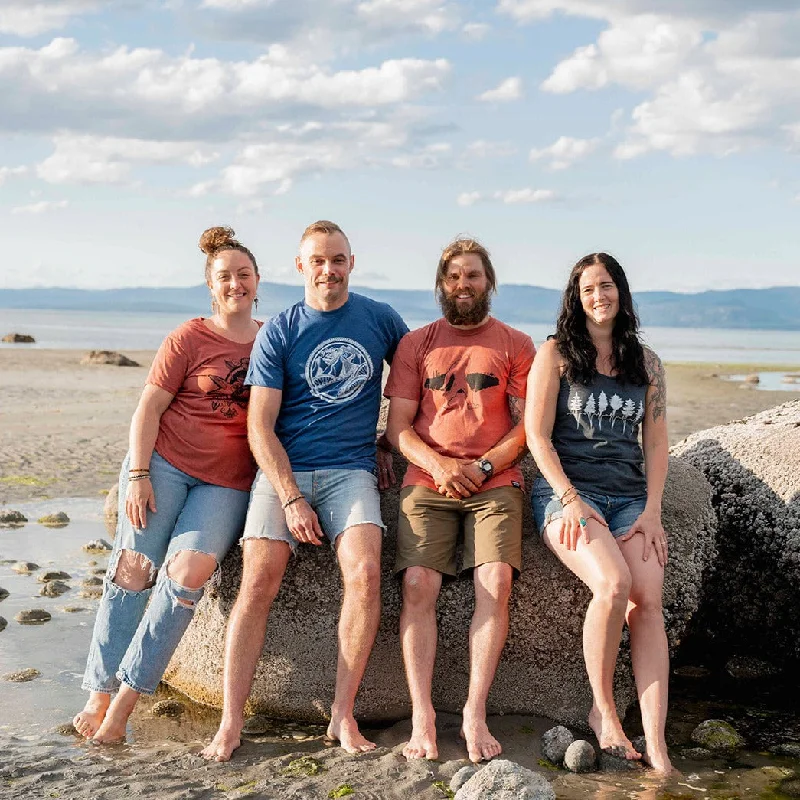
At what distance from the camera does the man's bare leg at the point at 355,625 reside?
19.3 ft

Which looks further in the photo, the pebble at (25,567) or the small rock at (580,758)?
the pebble at (25,567)

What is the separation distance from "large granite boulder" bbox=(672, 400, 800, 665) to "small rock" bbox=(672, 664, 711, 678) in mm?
231

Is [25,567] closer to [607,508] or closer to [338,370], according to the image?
[338,370]

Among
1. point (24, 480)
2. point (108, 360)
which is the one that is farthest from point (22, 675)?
point (108, 360)

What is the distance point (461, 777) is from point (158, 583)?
6.94 ft

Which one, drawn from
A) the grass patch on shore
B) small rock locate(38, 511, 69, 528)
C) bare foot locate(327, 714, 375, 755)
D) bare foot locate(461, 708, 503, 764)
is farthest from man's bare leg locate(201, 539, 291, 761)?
the grass patch on shore

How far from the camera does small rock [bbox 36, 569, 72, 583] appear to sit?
8.96 meters

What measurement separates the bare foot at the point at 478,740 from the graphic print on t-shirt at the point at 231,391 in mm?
2283

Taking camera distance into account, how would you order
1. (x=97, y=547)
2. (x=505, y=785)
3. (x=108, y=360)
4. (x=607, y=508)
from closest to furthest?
(x=505, y=785) → (x=607, y=508) → (x=97, y=547) → (x=108, y=360)

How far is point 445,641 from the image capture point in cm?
622

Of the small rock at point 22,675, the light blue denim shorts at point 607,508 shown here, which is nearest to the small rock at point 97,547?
the small rock at point 22,675

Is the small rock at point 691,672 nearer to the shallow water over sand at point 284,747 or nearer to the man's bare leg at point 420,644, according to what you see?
the shallow water over sand at point 284,747

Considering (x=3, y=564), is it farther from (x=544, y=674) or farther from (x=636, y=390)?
(x=636, y=390)

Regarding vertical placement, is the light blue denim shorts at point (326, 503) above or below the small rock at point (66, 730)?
above
